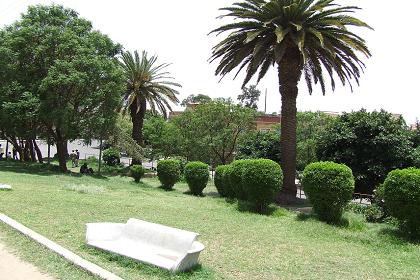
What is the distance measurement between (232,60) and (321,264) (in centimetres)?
1419

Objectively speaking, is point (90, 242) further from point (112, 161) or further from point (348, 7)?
point (112, 161)

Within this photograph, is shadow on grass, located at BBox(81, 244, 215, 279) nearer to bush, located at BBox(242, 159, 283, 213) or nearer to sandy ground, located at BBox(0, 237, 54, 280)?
sandy ground, located at BBox(0, 237, 54, 280)

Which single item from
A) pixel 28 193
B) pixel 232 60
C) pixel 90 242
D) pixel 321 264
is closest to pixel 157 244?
pixel 90 242

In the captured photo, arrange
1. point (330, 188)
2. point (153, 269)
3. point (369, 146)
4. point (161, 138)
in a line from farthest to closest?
point (161, 138)
point (369, 146)
point (330, 188)
point (153, 269)

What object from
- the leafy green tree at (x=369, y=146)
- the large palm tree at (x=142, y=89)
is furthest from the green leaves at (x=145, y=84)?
the leafy green tree at (x=369, y=146)

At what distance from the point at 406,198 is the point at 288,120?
9.98 metres

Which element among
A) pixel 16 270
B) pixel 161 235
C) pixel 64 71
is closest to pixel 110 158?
pixel 64 71

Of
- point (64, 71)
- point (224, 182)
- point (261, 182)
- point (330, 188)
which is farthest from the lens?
point (64, 71)

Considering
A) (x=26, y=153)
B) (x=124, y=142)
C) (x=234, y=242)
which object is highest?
(x=124, y=142)

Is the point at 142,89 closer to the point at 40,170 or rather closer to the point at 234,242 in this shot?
the point at 40,170

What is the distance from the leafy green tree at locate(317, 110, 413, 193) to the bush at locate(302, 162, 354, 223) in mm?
8062

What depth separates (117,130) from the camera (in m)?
30.0

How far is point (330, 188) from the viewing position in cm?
1194

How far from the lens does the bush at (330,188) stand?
11914 mm
